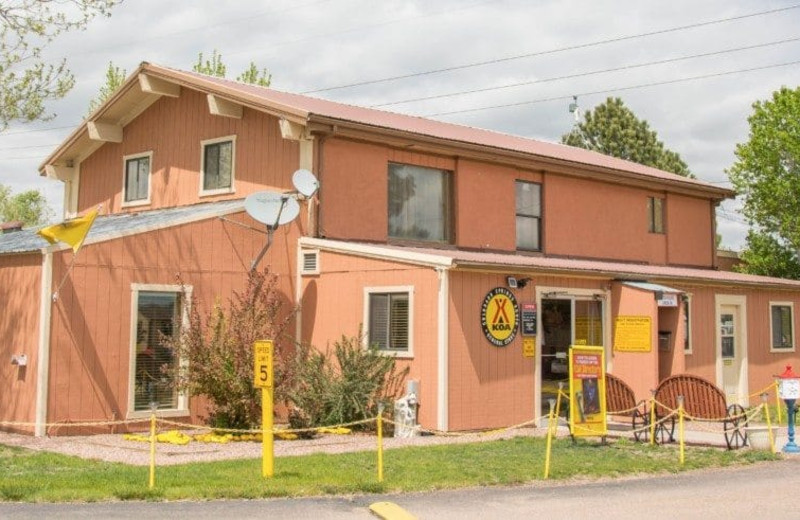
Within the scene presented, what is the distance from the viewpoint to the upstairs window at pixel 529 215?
2230 centimetres

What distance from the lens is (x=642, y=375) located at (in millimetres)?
18656

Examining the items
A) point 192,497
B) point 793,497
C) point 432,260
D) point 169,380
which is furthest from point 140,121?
point 793,497

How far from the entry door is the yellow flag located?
1353 cm

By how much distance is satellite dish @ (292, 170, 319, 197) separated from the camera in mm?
17844

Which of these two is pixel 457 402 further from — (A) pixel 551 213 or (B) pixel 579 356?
(A) pixel 551 213

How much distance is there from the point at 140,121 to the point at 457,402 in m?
10.5

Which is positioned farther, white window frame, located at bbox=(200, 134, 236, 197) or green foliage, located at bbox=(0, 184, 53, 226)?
green foliage, located at bbox=(0, 184, 53, 226)

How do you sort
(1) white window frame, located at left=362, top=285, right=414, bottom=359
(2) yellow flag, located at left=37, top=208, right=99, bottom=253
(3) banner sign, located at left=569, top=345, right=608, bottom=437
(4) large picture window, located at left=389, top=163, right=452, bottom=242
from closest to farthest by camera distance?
(3) banner sign, located at left=569, top=345, right=608, bottom=437, (2) yellow flag, located at left=37, top=208, right=99, bottom=253, (1) white window frame, located at left=362, top=285, right=414, bottom=359, (4) large picture window, located at left=389, top=163, right=452, bottom=242

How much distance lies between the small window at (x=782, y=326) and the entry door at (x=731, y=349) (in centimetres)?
161

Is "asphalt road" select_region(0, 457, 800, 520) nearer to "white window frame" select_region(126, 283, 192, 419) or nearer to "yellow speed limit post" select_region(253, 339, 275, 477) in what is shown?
"yellow speed limit post" select_region(253, 339, 275, 477)

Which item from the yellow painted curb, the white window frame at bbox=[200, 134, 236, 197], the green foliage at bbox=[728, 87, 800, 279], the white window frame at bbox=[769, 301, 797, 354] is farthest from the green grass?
the green foliage at bbox=[728, 87, 800, 279]

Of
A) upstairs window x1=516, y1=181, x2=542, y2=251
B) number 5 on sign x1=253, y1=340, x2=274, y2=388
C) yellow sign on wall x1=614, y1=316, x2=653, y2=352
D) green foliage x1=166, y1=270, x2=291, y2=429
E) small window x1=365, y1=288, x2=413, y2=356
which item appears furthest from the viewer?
upstairs window x1=516, y1=181, x2=542, y2=251

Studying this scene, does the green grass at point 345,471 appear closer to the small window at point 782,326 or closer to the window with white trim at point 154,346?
the window with white trim at point 154,346

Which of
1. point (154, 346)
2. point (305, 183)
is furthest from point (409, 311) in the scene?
point (154, 346)
